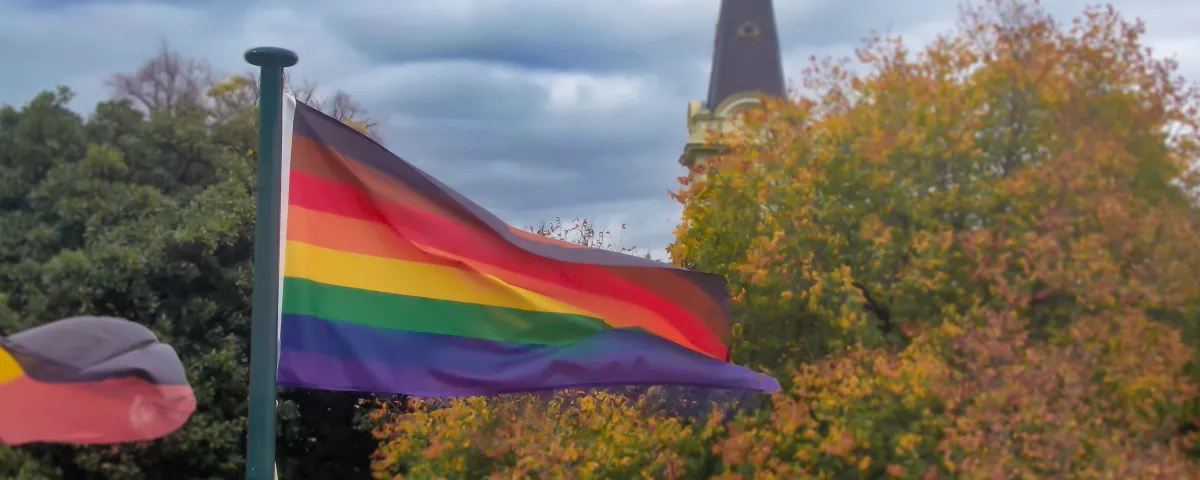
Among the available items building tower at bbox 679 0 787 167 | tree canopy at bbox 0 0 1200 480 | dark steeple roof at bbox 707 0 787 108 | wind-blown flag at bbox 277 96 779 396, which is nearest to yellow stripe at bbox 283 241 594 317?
wind-blown flag at bbox 277 96 779 396

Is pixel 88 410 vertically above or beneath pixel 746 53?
beneath

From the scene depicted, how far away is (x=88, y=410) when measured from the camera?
5016 mm

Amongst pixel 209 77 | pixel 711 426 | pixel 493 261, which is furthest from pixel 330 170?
pixel 209 77

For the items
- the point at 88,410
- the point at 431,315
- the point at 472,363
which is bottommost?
the point at 88,410

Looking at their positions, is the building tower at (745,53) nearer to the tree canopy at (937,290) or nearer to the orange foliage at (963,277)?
the tree canopy at (937,290)

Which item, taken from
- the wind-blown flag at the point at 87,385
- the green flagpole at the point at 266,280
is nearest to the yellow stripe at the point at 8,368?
the wind-blown flag at the point at 87,385

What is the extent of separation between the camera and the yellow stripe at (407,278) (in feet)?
18.1

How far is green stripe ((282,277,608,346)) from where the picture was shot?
18.1 feet

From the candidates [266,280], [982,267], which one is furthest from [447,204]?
[982,267]

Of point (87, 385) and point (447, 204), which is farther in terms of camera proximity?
point (447, 204)

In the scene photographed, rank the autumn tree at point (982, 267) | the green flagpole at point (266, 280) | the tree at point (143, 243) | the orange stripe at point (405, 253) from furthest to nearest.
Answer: the tree at point (143, 243) → the autumn tree at point (982, 267) → the orange stripe at point (405, 253) → the green flagpole at point (266, 280)

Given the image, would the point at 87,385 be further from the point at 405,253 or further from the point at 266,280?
the point at 405,253

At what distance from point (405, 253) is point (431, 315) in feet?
1.18

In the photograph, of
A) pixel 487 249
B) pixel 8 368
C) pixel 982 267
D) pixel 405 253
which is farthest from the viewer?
pixel 982 267
